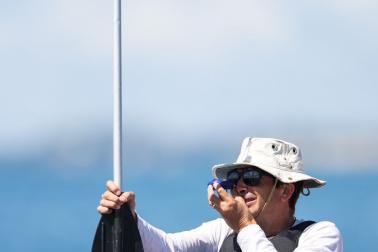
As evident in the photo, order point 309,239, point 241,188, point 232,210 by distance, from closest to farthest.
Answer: point 232,210
point 309,239
point 241,188

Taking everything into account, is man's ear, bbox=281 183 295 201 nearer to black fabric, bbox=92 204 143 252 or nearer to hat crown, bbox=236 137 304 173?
hat crown, bbox=236 137 304 173

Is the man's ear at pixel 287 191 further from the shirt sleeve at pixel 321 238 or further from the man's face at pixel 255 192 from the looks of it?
the shirt sleeve at pixel 321 238

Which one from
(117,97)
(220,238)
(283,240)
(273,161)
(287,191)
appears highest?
(117,97)

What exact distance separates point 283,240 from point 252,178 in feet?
1.94

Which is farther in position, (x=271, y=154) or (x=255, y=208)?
(x=271, y=154)

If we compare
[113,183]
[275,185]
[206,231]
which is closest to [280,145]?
[275,185]

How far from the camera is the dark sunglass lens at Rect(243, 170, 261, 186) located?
8.74 meters

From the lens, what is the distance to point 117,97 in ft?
29.1

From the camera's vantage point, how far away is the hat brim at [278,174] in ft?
28.7

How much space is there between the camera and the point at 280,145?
9031mm

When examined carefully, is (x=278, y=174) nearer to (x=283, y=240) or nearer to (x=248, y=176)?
(x=248, y=176)

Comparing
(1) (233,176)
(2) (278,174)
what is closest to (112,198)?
(1) (233,176)

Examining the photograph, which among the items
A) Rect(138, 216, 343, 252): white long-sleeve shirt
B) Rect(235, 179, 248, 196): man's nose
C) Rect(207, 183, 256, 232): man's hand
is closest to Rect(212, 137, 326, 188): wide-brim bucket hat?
Rect(235, 179, 248, 196): man's nose

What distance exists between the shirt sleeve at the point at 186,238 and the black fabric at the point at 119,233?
5.9 inches
